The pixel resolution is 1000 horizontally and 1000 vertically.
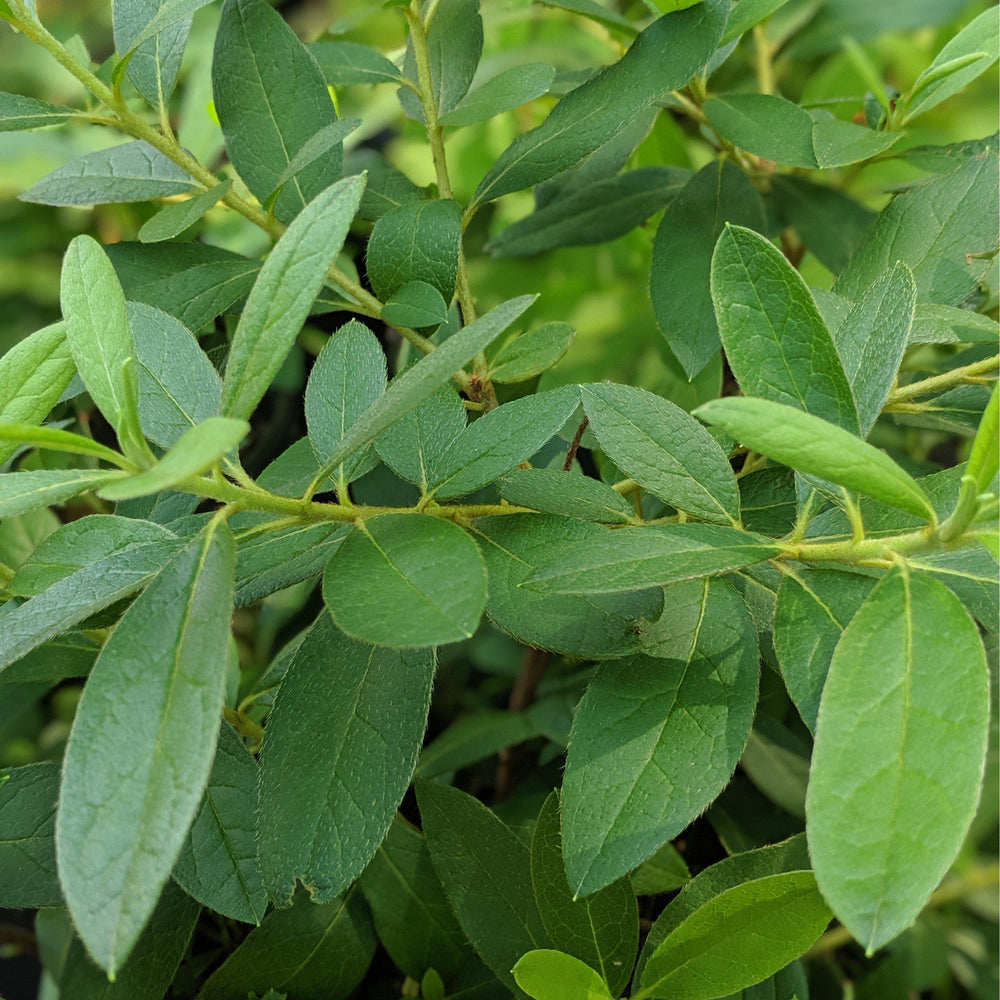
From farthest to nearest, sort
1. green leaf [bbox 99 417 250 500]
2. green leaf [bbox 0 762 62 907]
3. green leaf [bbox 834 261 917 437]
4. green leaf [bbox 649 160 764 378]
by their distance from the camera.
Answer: green leaf [bbox 649 160 764 378], green leaf [bbox 0 762 62 907], green leaf [bbox 834 261 917 437], green leaf [bbox 99 417 250 500]

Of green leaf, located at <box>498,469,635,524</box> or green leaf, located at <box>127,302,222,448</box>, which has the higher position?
green leaf, located at <box>127,302,222,448</box>

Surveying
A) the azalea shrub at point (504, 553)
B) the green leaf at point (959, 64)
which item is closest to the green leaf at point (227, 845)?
the azalea shrub at point (504, 553)

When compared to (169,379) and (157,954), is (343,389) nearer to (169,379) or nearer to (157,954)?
(169,379)

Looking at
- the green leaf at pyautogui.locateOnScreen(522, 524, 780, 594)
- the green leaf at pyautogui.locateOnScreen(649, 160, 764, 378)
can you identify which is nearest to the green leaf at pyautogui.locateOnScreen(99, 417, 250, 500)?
the green leaf at pyautogui.locateOnScreen(522, 524, 780, 594)

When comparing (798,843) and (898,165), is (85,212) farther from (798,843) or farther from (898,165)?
(798,843)

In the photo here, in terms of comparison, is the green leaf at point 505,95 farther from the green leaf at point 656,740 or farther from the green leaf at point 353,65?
the green leaf at point 656,740

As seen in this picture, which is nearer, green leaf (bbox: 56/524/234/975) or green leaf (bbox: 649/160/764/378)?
green leaf (bbox: 56/524/234/975)

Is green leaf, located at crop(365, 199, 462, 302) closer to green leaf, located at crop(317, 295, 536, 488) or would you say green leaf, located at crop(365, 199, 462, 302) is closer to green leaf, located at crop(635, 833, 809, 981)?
green leaf, located at crop(317, 295, 536, 488)
